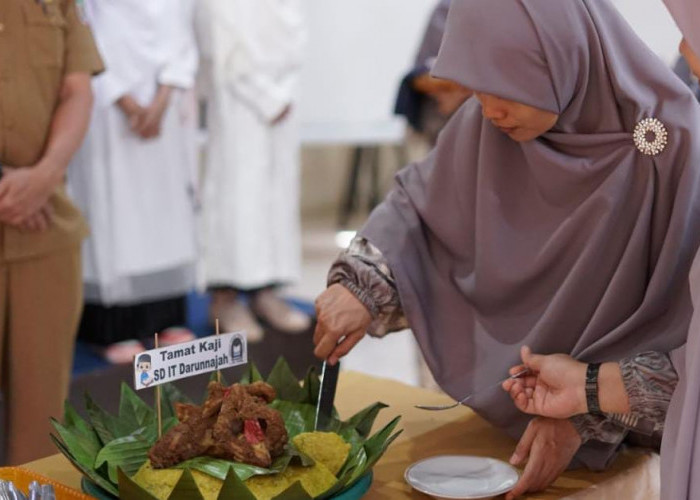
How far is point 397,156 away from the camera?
7980 millimetres

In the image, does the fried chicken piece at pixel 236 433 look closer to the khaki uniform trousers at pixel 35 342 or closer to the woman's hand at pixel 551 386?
the woman's hand at pixel 551 386

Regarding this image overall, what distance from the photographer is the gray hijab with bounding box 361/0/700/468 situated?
1486 millimetres

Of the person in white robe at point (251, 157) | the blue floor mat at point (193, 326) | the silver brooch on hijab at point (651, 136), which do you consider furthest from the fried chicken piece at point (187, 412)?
the person in white robe at point (251, 157)

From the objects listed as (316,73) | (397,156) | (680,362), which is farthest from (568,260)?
(397,156)

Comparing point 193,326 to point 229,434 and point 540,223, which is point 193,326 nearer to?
point 540,223

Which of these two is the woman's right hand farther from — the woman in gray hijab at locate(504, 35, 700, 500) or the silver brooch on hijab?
the silver brooch on hijab

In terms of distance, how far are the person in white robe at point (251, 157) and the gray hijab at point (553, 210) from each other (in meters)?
2.35

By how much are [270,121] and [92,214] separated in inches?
32.1

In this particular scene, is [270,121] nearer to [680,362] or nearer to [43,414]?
[43,414]

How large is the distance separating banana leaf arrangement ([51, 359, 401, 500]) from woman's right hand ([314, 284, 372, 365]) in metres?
0.05

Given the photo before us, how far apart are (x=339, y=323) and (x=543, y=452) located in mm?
389

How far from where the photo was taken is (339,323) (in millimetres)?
1675

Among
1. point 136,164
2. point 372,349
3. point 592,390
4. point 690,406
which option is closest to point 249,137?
point 136,164

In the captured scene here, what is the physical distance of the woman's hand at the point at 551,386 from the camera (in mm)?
1423
